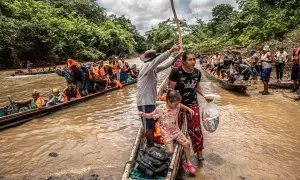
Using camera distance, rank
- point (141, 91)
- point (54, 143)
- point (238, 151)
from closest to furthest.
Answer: point (141, 91) → point (238, 151) → point (54, 143)

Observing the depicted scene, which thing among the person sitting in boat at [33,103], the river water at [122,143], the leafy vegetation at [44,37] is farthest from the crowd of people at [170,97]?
the leafy vegetation at [44,37]

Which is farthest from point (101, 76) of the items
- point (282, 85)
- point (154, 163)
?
point (154, 163)

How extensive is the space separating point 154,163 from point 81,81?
316 inches

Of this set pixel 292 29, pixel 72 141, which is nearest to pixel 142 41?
pixel 292 29

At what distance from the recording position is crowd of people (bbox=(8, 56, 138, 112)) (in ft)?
29.6

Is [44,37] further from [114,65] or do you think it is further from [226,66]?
[226,66]

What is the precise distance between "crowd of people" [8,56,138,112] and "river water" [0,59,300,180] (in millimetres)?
656

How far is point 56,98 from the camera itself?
957 centimetres

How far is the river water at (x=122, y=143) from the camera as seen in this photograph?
4754mm

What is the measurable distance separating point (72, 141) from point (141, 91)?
10.3 feet

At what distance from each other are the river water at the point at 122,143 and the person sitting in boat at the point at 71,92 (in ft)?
2.52

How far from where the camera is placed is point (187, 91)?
14.1 feet

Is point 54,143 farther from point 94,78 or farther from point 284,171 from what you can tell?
point 94,78

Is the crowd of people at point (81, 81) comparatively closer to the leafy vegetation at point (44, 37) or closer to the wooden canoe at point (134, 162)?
the wooden canoe at point (134, 162)
